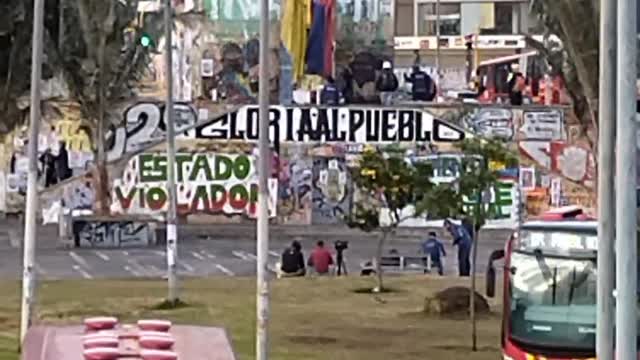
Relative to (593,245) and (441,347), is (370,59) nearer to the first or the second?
(441,347)

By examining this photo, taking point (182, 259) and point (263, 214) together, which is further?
point (182, 259)

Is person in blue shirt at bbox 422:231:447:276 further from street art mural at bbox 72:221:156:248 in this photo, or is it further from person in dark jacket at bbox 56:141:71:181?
person in dark jacket at bbox 56:141:71:181

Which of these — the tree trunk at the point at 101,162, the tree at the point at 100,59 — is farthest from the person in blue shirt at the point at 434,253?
the tree trunk at the point at 101,162

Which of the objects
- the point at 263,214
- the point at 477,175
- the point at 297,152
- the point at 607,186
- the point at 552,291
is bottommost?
the point at 552,291

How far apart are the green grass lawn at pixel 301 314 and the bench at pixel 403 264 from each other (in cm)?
291

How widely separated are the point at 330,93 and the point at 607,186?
45.1 m

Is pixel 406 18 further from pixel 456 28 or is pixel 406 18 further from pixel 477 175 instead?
pixel 477 175

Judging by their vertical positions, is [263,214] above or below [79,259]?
above

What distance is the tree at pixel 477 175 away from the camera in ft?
92.1

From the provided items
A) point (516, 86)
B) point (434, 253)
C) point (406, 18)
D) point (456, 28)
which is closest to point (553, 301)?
point (434, 253)

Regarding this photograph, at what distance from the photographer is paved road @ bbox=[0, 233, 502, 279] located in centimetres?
4128

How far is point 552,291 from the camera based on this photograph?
740 inches

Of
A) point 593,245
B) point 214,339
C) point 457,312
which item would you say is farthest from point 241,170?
point 214,339

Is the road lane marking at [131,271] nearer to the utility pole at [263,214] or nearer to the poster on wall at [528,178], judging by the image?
the poster on wall at [528,178]
